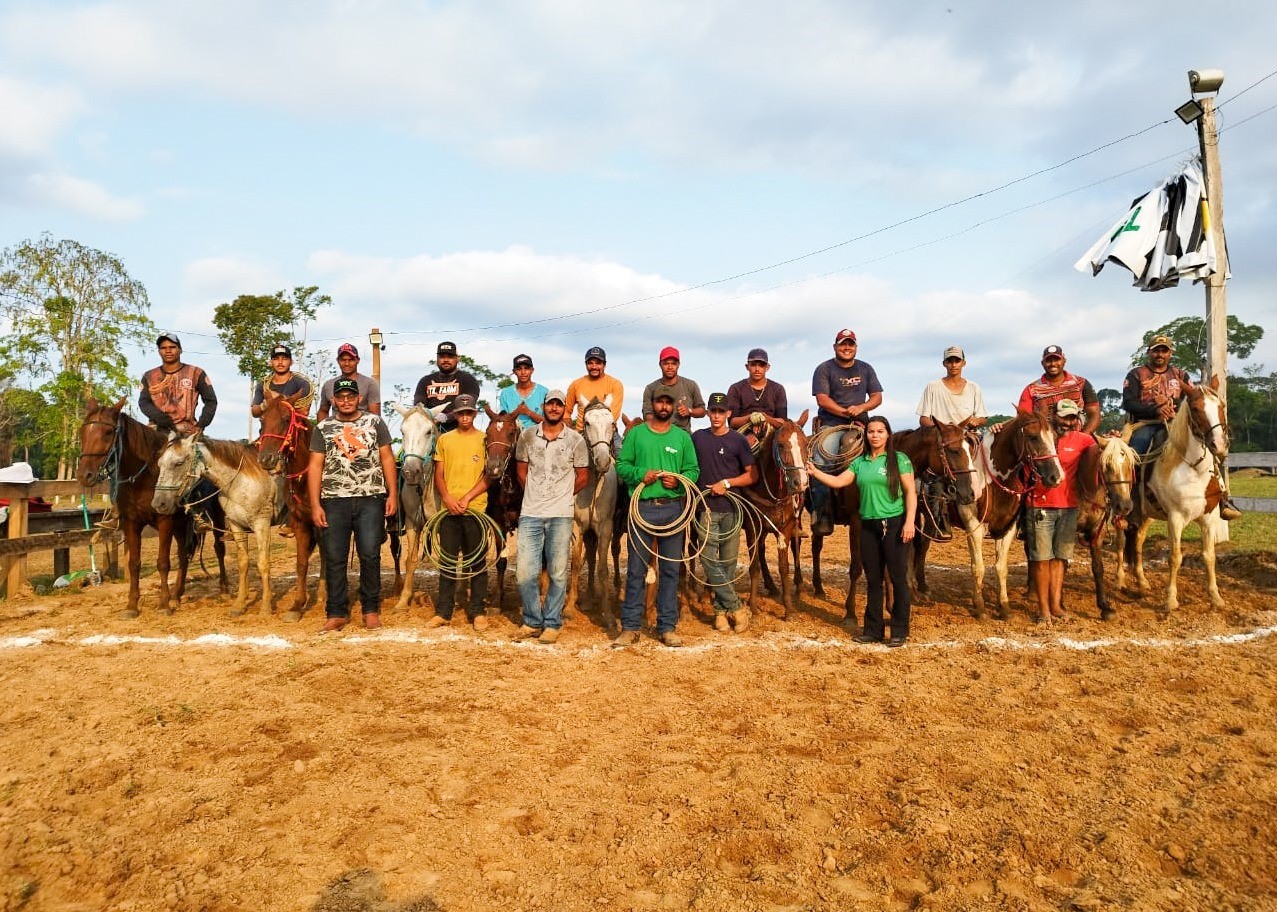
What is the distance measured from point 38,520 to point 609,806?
42.6 feet

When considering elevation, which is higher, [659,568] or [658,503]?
[658,503]

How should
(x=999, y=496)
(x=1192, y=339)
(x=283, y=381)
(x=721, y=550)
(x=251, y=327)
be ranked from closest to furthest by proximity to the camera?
(x=721, y=550), (x=999, y=496), (x=283, y=381), (x=251, y=327), (x=1192, y=339)

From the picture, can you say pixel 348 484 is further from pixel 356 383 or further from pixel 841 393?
pixel 841 393

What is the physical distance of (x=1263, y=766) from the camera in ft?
14.2

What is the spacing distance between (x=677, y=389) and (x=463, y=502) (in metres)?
2.88

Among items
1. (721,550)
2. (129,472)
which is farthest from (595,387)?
(129,472)

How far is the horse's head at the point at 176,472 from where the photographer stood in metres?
8.52

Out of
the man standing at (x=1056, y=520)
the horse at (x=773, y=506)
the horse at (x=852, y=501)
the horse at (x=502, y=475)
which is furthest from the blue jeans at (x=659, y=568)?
the man standing at (x=1056, y=520)

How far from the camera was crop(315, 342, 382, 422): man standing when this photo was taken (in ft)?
28.2

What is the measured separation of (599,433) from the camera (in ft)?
26.0

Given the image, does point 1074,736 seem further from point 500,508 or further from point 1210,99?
point 1210,99

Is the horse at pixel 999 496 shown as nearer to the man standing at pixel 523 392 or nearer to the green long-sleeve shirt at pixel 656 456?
the green long-sleeve shirt at pixel 656 456

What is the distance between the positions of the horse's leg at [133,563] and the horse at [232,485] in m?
0.59

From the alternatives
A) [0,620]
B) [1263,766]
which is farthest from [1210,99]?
[0,620]
